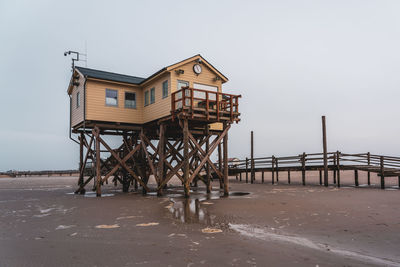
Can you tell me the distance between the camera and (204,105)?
1845 cm

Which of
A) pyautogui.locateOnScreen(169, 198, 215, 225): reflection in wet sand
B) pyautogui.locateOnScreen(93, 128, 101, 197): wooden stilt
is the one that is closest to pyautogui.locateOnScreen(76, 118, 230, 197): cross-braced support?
pyautogui.locateOnScreen(93, 128, 101, 197): wooden stilt

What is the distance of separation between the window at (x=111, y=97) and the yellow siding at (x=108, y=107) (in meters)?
0.19

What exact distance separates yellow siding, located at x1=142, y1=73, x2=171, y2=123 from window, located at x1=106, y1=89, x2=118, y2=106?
1.90 m

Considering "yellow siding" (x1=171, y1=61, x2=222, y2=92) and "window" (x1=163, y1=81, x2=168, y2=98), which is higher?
"yellow siding" (x1=171, y1=61, x2=222, y2=92)

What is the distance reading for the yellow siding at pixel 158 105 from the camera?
1803 cm

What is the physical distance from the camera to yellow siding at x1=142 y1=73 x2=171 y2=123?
59.2 feet

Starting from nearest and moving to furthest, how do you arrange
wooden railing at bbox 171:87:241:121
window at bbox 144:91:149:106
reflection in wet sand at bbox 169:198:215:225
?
reflection in wet sand at bbox 169:198:215:225 < wooden railing at bbox 171:87:241:121 < window at bbox 144:91:149:106

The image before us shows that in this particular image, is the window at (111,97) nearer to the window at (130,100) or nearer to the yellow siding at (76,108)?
the window at (130,100)

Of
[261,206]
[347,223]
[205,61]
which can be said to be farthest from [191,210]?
[205,61]

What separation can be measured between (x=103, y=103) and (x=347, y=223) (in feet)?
50.3

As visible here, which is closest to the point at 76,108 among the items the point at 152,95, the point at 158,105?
the point at 152,95

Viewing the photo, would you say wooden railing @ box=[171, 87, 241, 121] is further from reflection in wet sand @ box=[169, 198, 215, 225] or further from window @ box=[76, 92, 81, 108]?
window @ box=[76, 92, 81, 108]

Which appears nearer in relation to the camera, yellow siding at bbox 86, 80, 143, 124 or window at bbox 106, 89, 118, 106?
yellow siding at bbox 86, 80, 143, 124

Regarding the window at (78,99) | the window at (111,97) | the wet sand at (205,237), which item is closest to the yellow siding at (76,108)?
the window at (78,99)
